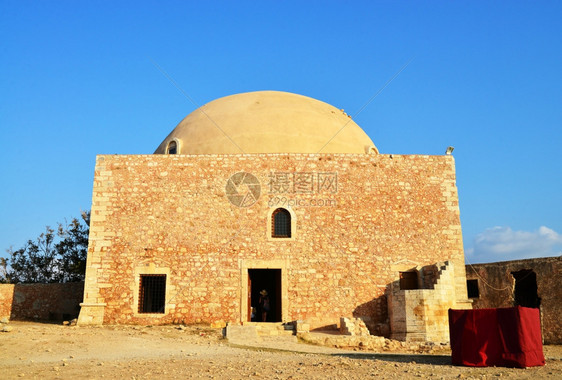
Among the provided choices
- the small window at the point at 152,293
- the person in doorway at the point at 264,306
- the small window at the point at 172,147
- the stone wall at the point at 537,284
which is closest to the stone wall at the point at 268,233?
the small window at the point at 152,293

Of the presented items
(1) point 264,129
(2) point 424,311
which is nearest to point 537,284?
(2) point 424,311

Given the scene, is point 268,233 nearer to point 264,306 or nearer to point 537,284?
point 264,306

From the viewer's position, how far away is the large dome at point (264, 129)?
14461 mm

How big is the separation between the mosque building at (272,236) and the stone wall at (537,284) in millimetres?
3459

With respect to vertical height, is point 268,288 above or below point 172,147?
below

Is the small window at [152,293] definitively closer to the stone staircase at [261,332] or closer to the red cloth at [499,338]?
the stone staircase at [261,332]

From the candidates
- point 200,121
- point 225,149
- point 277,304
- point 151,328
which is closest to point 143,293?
point 151,328

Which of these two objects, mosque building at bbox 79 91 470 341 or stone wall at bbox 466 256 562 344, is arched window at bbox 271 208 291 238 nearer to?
mosque building at bbox 79 91 470 341

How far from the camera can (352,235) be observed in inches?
519

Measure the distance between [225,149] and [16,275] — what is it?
12438mm

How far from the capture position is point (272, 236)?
13164 mm

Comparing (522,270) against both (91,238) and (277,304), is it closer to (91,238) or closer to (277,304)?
(277,304)

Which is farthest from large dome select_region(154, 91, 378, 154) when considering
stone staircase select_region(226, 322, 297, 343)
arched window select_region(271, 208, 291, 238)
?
stone staircase select_region(226, 322, 297, 343)

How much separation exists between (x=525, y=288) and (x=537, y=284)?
72 cm
